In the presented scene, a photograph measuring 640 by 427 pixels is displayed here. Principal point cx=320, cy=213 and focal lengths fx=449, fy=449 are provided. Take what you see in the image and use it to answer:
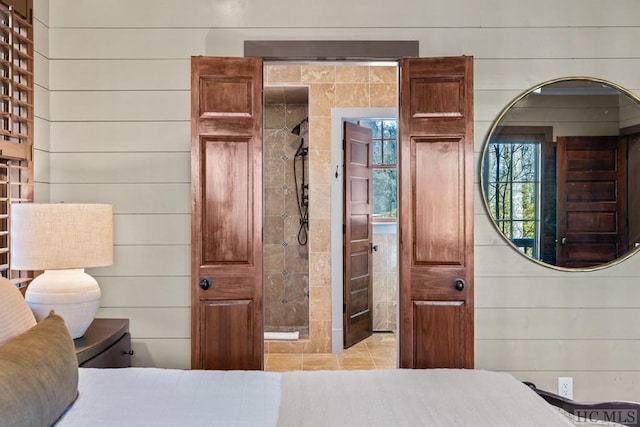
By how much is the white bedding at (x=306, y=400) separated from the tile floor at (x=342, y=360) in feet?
7.30

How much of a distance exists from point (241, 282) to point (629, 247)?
230 centimetres

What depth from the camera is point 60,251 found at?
6.52 ft

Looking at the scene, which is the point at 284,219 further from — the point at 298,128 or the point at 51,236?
the point at 51,236

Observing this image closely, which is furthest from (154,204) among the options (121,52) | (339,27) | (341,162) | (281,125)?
(281,125)

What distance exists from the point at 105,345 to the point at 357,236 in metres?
2.77

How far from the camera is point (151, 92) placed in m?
2.68

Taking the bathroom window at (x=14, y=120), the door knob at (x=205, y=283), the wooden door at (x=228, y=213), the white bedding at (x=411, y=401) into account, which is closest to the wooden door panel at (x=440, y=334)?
the white bedding at (x=411, y=401)

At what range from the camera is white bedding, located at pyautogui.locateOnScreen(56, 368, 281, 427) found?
1.27 meters

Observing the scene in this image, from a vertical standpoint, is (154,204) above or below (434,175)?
below

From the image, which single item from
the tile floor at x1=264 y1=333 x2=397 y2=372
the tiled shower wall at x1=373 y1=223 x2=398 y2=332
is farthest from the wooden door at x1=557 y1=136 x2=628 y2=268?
the tiled shower wall at x1=373 y1=223 x2=398 y2=332

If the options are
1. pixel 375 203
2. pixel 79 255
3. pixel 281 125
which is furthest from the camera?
pixel 375 203

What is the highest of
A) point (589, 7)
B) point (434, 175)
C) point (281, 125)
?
point (589, 7)

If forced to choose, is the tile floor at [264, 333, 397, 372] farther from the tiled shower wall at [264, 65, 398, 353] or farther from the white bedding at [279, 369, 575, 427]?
the white bedding at [279, 369, 575, 427]

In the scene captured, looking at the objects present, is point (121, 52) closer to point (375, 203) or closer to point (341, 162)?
point (341, 162)
